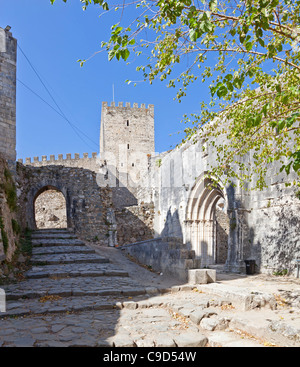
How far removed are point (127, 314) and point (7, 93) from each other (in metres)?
10.2

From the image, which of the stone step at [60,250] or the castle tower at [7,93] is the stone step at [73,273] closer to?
the stone step at [60,250]

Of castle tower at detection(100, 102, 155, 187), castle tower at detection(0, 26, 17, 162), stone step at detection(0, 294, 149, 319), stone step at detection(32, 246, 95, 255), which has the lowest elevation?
stone step at detection(0, 294, 149, 319)

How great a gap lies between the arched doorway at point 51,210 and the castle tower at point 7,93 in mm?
13692

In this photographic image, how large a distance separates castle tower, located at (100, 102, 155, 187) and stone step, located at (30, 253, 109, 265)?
26986mm

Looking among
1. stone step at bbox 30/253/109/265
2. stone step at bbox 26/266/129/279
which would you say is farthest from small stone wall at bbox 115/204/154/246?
stone step at bbox 26/266/129/279

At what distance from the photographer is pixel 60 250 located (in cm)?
1138

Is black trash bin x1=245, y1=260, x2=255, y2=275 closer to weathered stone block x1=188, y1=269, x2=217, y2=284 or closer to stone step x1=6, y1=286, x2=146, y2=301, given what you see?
weathered stone block x1=188, y1=269, x2=217, y2=284

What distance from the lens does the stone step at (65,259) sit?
9555 millimetres

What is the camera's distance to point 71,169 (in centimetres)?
1673

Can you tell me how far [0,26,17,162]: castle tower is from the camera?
479 inches

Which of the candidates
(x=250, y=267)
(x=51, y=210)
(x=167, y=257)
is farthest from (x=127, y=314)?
(x=51, y=210)

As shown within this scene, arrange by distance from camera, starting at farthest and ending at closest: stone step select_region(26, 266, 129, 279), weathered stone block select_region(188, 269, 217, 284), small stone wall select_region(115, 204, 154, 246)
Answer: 1. small stone wall select_region(115, 204, 154, 246)
2. stone step select_region(26, 266, 129, 279)
3. weathered stone block select_region(188, 269, 217, 284)
